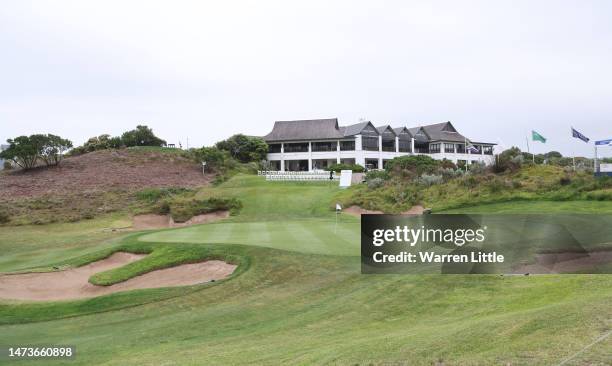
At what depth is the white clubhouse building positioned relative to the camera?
75875 millimetres

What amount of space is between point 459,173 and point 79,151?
6336 cm

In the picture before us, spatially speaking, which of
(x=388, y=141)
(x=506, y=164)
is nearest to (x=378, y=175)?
(x=506, y=164)

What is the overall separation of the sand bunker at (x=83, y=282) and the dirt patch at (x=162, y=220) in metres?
19.6

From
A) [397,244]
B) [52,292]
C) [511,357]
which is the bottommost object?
[52,292]

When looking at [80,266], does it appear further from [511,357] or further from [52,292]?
[511,357]

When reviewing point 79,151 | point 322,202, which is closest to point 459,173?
point 322,202

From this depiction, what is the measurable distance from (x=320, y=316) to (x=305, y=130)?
68183 mm

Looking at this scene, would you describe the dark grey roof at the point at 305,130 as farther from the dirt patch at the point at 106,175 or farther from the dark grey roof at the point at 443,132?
the dark grey roof at the point at 443,132

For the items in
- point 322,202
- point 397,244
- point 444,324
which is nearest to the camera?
point 444,324

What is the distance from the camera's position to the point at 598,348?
21.5 ft

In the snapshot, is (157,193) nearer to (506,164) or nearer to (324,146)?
(324,146)

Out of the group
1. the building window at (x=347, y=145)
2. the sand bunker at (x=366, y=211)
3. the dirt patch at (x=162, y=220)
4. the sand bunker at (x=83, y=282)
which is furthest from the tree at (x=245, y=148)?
the sand bunker at (x=83, y=282)

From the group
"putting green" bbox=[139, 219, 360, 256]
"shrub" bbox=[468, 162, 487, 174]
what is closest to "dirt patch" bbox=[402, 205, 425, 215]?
"shrub" bbox=[468, 162, 487, 174]

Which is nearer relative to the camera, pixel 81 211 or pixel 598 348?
pixel 598 348
